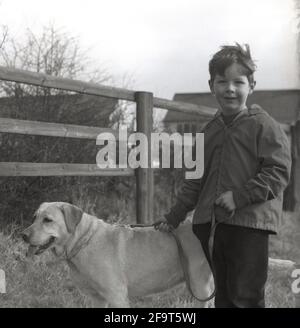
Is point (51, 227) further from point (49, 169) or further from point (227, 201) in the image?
point (49, 169)

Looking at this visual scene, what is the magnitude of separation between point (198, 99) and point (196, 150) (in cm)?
2660

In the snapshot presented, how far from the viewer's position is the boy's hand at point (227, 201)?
2429 millimetres

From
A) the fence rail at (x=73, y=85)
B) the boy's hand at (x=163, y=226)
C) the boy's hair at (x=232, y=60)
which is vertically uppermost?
the fence rail at (x=73, y=85)

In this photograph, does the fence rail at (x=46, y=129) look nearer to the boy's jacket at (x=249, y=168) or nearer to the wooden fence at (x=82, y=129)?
the wooden fence at (x=82, y=129)

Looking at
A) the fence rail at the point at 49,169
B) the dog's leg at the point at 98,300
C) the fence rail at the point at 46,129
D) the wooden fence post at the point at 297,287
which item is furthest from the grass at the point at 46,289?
the fence rail at the point at 46,129

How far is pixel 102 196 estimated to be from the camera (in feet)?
18.1

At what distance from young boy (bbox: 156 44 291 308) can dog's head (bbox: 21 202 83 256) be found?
0.77 m

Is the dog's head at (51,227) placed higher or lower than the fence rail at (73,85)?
lower

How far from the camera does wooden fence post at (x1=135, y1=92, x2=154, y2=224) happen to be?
4961 mm

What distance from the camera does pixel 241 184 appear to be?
8.21ft

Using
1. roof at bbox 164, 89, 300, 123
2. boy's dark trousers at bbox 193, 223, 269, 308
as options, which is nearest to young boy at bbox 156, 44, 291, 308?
boy's dark trousers at bbox 193, 223, 269, 308

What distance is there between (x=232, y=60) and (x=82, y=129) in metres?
2.15

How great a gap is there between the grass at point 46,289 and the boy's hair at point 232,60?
144 cm
